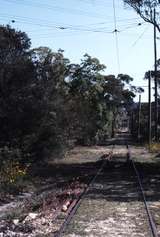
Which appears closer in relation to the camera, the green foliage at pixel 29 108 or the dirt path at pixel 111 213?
the dirt path at pixel 111 213

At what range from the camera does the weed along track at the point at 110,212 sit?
1305 centimetres

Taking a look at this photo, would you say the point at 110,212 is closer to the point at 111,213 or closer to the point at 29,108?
the point at 111,213

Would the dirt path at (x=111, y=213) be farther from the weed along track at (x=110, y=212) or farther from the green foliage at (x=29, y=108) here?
the green foliage at (x=29, y=108)

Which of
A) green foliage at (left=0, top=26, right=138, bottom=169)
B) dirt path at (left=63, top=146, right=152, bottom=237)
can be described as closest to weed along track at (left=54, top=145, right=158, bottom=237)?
dirt path at (left=63, top=146, right=152, bottom=237)

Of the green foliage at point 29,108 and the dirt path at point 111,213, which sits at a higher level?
the green foliage at point 29,108

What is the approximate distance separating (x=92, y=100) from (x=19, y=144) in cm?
4591

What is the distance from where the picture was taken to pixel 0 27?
115 feet

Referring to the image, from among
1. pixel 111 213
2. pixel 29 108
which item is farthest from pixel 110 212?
pixel 29 108

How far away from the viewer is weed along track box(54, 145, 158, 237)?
13.1 meters

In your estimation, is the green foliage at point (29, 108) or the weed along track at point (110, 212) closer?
the weed along track at point (110, 212)

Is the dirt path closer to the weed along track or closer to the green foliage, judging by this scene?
the weed along track

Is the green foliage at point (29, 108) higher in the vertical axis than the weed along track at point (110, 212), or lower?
higher

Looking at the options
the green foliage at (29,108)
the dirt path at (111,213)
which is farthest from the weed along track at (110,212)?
the green foliage at (29,108)

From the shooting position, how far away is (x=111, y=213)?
15.9 meters
